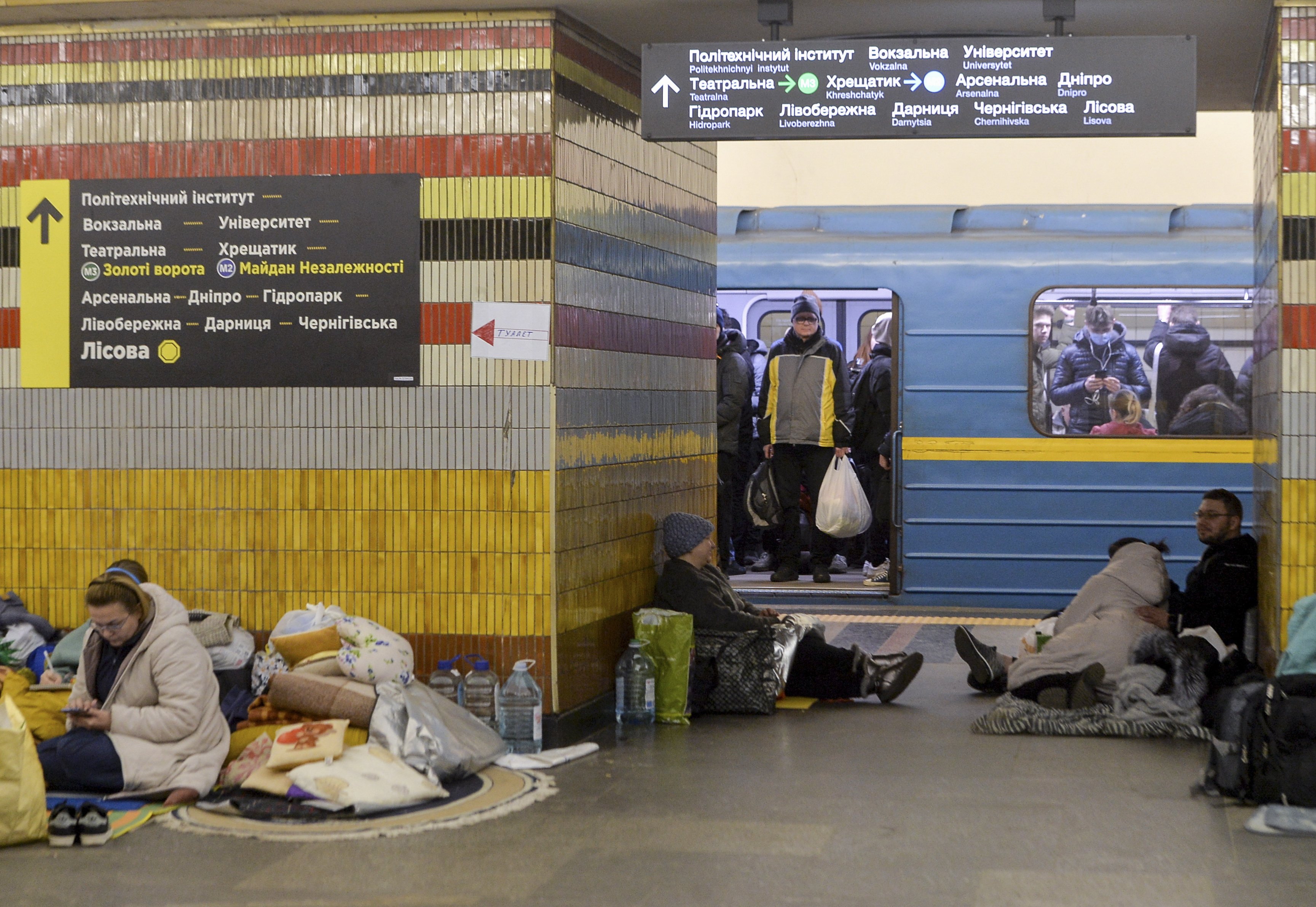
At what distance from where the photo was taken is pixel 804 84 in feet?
21.2

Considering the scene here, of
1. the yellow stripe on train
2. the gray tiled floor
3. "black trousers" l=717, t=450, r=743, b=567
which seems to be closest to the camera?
the gray tiled floor

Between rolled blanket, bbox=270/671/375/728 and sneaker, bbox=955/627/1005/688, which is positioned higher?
rolled blanket, bbox=270/671/375/728

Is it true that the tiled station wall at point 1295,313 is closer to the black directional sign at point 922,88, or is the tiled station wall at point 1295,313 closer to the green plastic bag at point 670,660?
the black directional sign at point 922,88

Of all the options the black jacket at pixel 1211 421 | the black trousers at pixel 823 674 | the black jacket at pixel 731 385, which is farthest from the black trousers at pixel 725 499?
the black trousers at pixel 823 674

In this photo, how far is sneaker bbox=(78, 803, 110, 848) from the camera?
17.5ft

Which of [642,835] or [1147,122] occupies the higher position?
[1147,122]

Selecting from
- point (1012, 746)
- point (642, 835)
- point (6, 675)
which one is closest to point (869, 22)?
point (1012, 746)

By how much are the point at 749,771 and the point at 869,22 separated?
341 centimetres

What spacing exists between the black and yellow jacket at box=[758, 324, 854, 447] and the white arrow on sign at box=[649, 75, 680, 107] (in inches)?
217

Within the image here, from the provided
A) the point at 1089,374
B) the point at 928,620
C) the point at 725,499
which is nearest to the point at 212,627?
the point at 928,620

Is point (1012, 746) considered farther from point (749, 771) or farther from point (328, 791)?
point (328, 791)

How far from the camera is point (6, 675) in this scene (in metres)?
6.35

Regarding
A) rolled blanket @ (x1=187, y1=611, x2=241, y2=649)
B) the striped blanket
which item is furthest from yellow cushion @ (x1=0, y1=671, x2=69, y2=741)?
the striped blanket

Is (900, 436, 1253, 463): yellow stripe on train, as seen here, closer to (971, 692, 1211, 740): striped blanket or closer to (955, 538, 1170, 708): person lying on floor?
(955, 538, 1170, 708): person lying on floor
